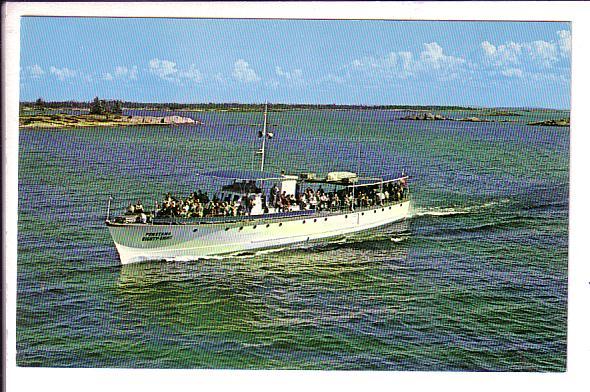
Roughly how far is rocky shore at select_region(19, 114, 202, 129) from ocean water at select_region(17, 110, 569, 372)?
6 cm

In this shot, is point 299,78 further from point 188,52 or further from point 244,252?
point 244,252

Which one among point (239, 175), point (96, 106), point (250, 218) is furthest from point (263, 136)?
point (96, 106)

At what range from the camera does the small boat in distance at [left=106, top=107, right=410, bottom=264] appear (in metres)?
6.01

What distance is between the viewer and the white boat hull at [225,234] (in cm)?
598

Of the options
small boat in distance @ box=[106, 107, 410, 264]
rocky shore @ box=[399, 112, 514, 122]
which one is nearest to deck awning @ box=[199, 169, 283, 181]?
small boat in distance @ box=[106, 107, 410, 264]

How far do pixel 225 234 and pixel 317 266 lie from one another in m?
0.68

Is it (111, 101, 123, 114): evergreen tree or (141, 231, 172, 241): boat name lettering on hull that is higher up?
(111, 101, 123, 114): evergreen tree

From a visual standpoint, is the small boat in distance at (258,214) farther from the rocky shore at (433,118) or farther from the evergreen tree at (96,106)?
the evergreen tree at (96,106)

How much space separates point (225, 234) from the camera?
6059mm

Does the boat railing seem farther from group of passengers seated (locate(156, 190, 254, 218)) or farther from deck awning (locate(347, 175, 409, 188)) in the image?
deck awning (locate(347, 175, 409, 188))

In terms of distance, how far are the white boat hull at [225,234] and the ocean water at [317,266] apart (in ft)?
0.26

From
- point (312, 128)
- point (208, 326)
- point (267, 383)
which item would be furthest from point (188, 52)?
point (267, 383)

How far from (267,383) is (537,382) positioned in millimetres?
1819

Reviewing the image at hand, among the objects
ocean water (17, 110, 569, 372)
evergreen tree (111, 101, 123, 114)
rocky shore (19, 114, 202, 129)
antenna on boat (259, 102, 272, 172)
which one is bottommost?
ocean water (17, 110, 569, 372)
